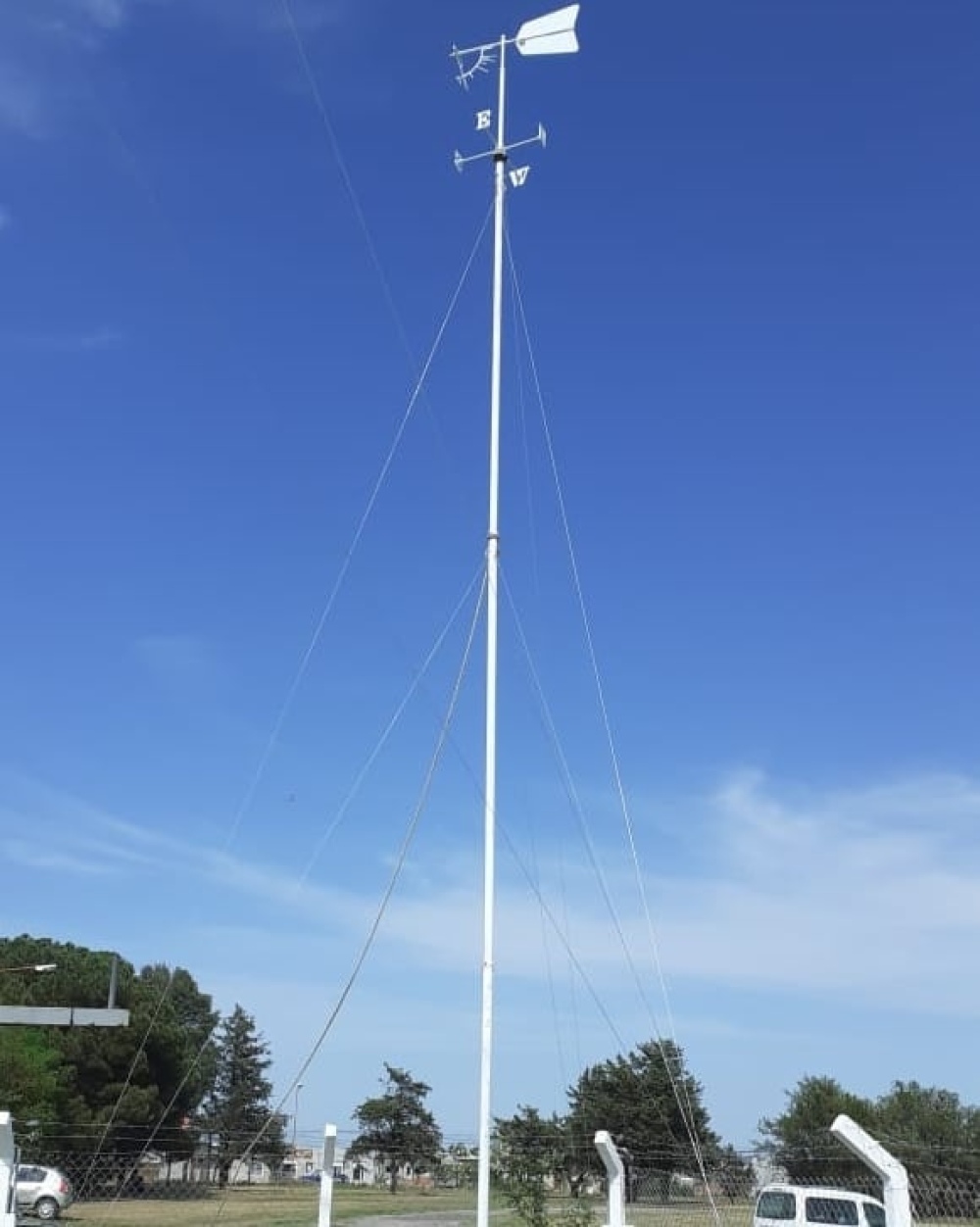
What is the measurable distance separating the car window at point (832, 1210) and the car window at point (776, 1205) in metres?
0.26

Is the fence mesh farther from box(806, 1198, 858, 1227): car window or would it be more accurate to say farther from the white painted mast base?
the white painted mast base

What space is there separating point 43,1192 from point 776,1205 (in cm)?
1751

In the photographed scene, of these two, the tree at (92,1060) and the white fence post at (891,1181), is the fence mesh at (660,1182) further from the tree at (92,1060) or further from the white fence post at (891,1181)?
the white fence post at (891,1181)

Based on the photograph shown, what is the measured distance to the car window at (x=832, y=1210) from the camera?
19.0m

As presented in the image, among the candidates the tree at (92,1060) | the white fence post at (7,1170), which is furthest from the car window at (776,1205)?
the tree at (92,1060)

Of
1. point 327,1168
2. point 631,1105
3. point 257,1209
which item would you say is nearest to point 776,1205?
point 327,1168

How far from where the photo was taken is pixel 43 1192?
94.8 feet

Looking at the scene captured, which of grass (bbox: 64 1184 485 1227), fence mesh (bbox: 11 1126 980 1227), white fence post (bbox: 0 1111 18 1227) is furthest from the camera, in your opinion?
grass (bbox: 64 1184 485 1227)

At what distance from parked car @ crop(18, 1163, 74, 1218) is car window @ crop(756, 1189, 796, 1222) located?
52.6 ft

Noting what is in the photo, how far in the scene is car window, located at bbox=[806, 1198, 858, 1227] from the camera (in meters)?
19.0

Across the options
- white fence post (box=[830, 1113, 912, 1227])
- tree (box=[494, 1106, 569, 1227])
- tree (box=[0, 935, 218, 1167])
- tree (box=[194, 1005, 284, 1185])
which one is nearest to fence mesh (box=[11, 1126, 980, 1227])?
tree (box=[494, 1106, 569, 1227])

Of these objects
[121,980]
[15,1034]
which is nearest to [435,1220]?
[15,1034]

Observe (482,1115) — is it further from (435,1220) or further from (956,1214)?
(435,1220)

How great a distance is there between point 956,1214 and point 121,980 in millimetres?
47816
